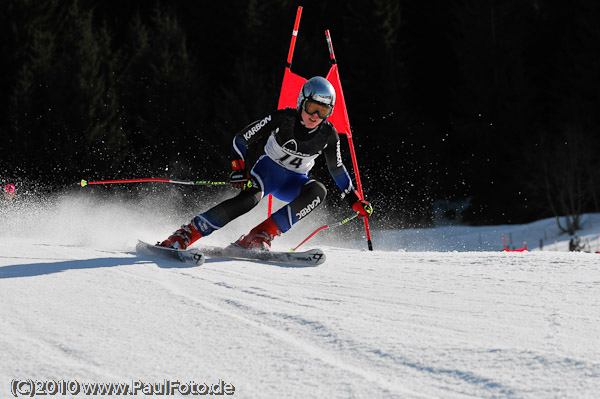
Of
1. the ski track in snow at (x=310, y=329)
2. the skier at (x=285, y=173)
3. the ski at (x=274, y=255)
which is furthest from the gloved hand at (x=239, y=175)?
the ski track in snow at (x=310, y=329)

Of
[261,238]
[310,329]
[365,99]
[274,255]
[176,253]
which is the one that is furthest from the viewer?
[365,99]

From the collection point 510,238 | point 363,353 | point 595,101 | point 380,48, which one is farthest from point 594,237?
point 363,353

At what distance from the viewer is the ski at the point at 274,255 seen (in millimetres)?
4176

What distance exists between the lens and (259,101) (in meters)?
24.3

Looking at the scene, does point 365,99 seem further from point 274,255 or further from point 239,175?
point 274,255

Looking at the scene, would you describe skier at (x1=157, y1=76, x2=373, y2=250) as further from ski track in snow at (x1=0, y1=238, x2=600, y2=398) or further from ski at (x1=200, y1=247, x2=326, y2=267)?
ski track in snow at (x1=0, y1=238, x2=600, y2=398)

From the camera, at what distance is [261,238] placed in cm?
455

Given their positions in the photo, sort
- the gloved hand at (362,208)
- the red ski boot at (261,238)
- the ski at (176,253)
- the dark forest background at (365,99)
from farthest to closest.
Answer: the dark forest background at (365,99) → the gloved hand at (362,208) → the red ski boot at (261,238) → the ski at (176,253)

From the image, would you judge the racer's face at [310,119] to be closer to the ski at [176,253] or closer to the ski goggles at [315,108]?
the ski goggles at [315,108]

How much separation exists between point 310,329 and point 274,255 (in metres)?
1.99

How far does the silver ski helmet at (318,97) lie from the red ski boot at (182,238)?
1.28 metres

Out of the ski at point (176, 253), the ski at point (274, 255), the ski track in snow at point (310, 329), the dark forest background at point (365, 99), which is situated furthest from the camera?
the dark forest background at point (365, 99)

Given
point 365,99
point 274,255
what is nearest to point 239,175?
point 274,255

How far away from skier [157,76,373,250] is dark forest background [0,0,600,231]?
18232mm
